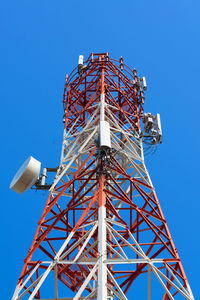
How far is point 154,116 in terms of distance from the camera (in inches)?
853

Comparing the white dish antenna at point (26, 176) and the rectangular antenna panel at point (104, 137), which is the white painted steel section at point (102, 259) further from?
the white dish antenna at point (26, 176)

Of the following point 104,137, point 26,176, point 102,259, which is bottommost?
point 102,259

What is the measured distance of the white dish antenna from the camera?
16578 mm

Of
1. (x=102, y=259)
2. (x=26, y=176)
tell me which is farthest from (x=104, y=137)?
(x=102, y=259)

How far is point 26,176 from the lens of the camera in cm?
1670

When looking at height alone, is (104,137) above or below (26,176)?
above

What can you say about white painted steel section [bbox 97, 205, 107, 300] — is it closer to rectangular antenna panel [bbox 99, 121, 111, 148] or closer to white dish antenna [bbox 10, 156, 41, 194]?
rectangular antenna panel [bbox 99, 121, 111, 148]

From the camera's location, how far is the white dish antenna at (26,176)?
54.4ft

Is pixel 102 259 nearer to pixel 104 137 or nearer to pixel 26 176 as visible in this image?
pixel 104 137

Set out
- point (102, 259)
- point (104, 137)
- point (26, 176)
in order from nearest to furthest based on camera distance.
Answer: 1. point (102, 259)
2. point (104, 137)
3. point (26, 176)

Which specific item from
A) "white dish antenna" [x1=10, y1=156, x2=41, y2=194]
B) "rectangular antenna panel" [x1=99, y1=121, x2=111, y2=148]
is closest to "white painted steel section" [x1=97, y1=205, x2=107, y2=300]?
"rectangular antenna panel" [x1=99, y1=121, x2=111, y2=148]

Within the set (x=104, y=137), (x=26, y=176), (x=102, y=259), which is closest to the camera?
(x=102, y=259)

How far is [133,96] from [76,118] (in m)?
4.21

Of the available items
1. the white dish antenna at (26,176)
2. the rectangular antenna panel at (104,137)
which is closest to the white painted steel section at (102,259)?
the rectangular antenna panel at (104,137)
